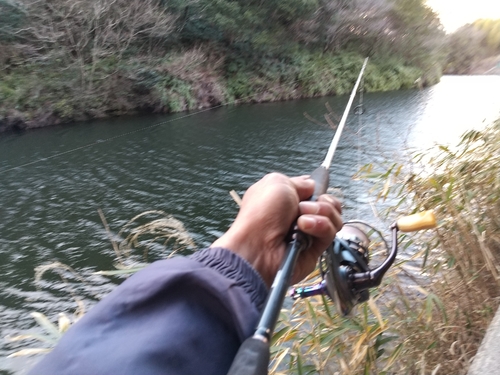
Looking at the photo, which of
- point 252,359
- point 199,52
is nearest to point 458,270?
point 252,359

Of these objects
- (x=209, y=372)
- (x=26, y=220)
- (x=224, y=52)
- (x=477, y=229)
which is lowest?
(x=26, y=220)

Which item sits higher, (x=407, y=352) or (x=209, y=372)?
(x=209, y=372)

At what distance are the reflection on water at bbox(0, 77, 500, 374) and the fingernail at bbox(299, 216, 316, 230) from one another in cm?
246

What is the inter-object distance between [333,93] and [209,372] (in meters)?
28.4

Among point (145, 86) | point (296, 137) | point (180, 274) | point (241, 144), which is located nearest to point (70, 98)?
point (145, 86)

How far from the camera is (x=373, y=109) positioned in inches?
758

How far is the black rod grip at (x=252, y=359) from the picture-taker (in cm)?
71

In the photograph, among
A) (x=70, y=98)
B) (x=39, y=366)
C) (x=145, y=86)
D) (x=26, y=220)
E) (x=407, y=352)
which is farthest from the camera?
(x=145, y=86)

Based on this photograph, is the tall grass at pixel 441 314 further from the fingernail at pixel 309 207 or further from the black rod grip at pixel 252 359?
the black rod grip at pixel 252 359

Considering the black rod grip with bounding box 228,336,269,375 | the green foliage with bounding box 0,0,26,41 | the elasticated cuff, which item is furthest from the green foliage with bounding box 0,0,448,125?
the black rod grip with bounding box 228,336,269,375

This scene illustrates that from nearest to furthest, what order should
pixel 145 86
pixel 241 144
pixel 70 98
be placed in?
pixel 241 144
pixel 70 98
pixel 145 86

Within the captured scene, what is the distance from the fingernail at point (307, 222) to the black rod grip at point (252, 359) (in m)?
0.38

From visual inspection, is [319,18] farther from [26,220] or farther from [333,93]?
[26,220]

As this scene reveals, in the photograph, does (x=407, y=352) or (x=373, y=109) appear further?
(x=373, y=109)
